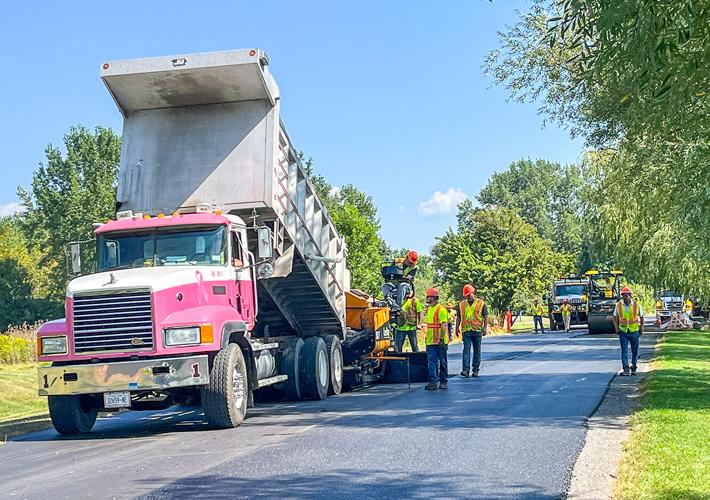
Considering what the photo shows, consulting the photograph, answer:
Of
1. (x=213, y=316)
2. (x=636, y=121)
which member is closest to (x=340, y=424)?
(x=213, y=316)

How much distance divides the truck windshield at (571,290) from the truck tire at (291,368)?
3525 centimetres

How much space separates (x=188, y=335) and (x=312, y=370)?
4033 millimetres

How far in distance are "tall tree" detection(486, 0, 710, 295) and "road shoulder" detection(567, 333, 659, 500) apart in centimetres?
260

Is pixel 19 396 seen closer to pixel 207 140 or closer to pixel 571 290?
pixel 207 140

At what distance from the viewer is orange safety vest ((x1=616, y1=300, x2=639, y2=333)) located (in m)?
18.1

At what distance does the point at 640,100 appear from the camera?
9.49m

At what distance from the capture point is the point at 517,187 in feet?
416

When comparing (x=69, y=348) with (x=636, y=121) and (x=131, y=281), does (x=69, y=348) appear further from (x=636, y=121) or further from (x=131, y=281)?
(x=636, y=121)

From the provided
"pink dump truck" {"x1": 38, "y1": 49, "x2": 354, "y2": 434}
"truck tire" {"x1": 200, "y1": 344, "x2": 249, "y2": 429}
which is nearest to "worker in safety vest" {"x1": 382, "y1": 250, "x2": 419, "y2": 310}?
"pink dump truck" {"x1": 38, "y1": 49, "x2": 354, "y2": 434}

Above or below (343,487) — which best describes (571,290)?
above

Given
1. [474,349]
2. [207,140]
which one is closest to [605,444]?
[207,140]

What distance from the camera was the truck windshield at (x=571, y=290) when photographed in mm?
48656

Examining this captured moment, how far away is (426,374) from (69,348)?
8124 millimetres

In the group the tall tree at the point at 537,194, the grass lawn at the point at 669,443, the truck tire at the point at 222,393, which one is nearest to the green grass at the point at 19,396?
the truck tire at the point at 222,393
